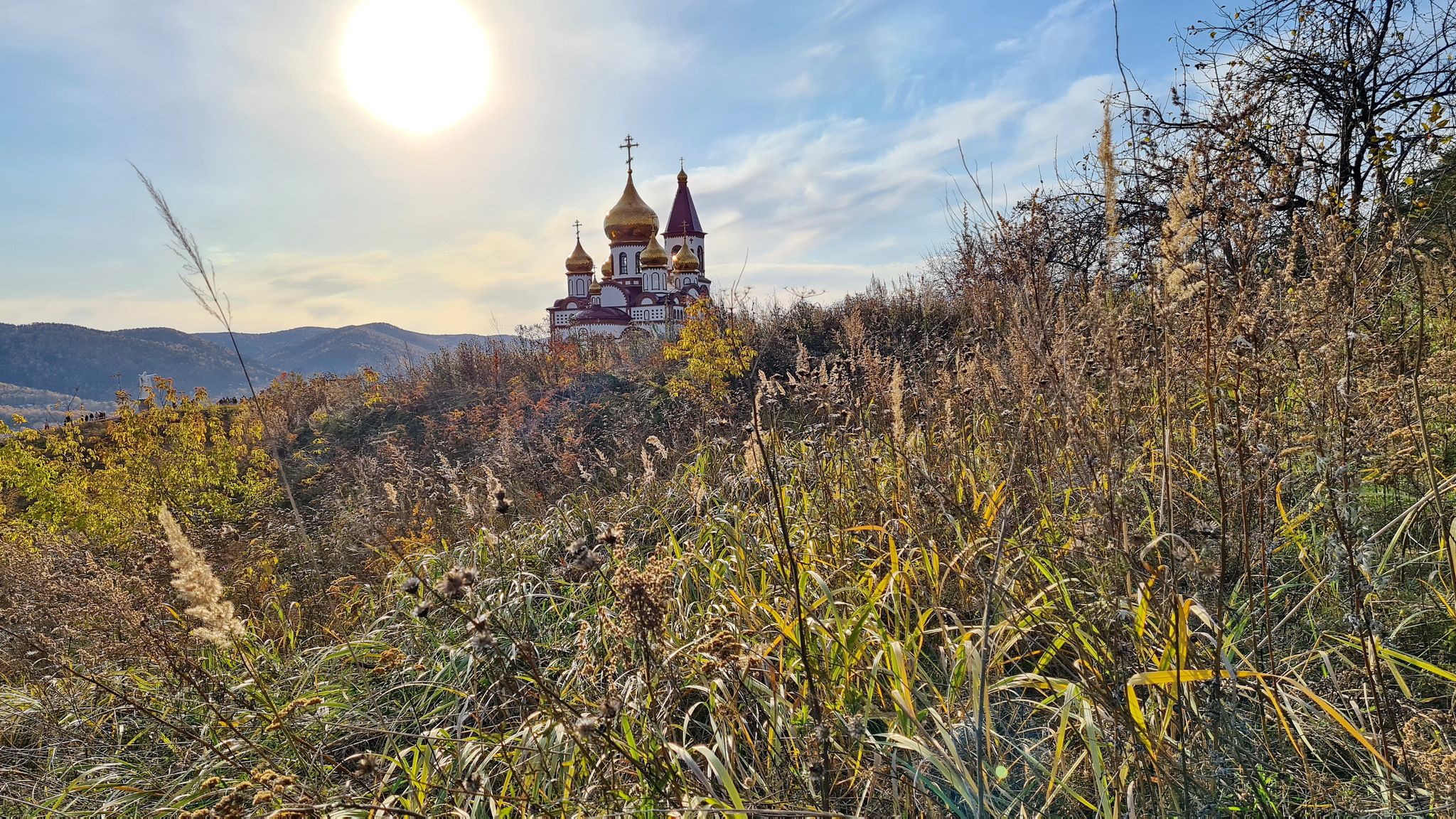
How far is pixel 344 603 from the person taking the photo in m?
4.43

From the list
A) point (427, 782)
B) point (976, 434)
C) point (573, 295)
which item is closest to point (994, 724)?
point (427, 782)

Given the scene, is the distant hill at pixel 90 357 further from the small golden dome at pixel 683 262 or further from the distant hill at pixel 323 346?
the small golden dome at pixel 683 262

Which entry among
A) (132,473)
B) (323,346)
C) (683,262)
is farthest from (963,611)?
(323,346)

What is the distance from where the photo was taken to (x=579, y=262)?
45.6m

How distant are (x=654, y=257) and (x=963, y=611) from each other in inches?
1596

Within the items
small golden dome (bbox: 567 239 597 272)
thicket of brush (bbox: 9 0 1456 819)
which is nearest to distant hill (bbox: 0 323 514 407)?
small golden dome (bbox: 567 239 597 272)

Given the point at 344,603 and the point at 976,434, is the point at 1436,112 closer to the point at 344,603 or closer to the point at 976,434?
the point at 976,434

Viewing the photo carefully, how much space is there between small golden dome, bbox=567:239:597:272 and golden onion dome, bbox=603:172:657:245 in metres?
2.39

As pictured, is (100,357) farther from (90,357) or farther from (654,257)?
(654,257)

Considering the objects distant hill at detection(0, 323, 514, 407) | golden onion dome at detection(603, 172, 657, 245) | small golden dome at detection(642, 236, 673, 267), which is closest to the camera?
small golden dome at detection(642, 236, 673, 267)

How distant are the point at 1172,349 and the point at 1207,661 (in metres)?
0.81

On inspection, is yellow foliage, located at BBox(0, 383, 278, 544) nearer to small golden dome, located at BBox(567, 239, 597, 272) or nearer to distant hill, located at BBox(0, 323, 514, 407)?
small golden dome, located at BBox(567, 239, 597, 272)

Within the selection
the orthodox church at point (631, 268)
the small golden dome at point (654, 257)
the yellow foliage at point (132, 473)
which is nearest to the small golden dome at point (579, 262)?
the orthodox church at point (631, 268)

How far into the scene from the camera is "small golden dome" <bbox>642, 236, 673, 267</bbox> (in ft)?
136
